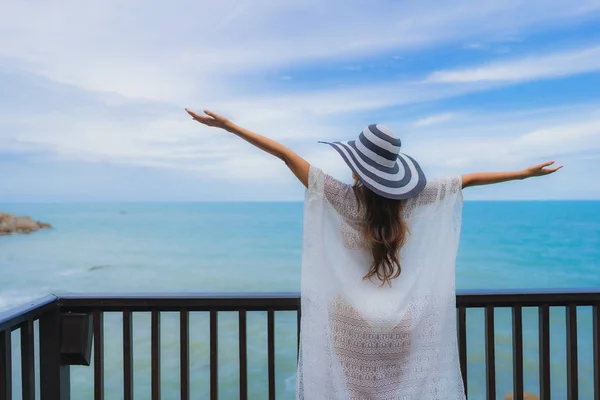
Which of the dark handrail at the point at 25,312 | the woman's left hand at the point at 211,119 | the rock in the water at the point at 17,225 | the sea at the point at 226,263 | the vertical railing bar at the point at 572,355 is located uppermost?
the woman's left hand at the point at 211,119

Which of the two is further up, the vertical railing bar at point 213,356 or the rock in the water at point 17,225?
the vertical railing bar at point 213,356

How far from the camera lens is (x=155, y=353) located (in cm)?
211

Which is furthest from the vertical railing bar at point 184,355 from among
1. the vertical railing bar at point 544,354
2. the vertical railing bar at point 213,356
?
the vertical railing bar at point 544,354

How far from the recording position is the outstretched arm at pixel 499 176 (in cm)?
178

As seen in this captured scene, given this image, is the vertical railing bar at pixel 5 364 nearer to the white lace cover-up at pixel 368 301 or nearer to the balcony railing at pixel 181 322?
the balcony railing at pixel 181 322

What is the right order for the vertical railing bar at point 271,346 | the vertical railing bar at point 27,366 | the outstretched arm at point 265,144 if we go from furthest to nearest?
1. the vertical railing bar at point 271,346
2. the vertical railing bar at point 27,366
3. the outstretched arm at point 265,144

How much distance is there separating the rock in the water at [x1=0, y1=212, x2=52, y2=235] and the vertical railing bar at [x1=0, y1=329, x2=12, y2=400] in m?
29.9

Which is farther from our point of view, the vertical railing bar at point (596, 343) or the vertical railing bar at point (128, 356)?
the vertical railing bar at point (596, 343)

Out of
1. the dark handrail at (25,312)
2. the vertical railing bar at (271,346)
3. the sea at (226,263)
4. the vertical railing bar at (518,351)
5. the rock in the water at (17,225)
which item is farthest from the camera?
the rock in the water at (17,225)

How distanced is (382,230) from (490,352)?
88 centimetres

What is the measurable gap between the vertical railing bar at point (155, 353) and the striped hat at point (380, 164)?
3.38ft

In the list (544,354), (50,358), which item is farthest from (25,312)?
(544,354)

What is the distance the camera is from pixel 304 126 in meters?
34.5

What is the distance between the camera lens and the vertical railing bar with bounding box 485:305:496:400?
6.90ft
